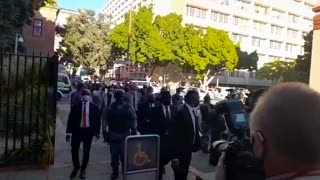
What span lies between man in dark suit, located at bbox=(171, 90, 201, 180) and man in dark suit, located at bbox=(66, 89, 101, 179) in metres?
1.87

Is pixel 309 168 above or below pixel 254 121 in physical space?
below

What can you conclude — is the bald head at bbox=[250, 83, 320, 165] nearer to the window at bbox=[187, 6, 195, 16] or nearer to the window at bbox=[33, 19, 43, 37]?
the window at bbox=[33, 19, 43, 37]

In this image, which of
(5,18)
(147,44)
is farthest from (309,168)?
(147,44)

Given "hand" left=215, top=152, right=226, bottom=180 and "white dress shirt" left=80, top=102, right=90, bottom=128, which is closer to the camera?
"hand" left=215, top=152, right=226, bottom=180

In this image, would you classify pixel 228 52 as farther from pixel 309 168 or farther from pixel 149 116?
pixel 309 168

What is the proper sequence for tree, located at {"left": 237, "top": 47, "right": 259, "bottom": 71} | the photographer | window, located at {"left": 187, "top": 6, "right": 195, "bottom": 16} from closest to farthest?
1. the photographer
2. tree, located at {"left": 237, "top": 47, "right": 259, "bottom": 71}
3. window, located at {"left": 187, "top": 6, "right": 195, "bottom": 16}

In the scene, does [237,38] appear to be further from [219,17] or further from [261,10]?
[261,10]

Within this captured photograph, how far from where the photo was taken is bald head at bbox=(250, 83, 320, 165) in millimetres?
1441

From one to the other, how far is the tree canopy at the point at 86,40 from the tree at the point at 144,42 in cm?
183

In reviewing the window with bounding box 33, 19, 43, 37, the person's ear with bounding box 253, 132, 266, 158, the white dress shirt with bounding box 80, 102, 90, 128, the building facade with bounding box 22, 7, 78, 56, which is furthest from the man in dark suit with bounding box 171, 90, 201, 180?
the window with bounding box 33, 19, 43, 37

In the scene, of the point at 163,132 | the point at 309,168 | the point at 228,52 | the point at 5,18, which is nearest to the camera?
the point at 309,168

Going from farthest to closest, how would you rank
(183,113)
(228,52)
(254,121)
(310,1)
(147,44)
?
(310,1) < (228,52) < (147,44) < (183,113) < (254,121)

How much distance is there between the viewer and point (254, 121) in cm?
161

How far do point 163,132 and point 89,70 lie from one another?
48.8 m
